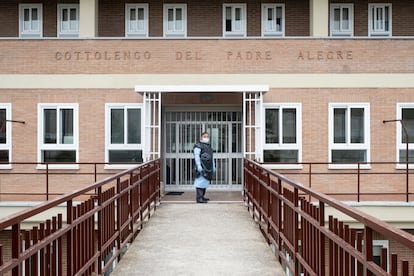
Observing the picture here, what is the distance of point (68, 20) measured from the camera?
58.5 ft

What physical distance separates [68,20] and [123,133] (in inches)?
201

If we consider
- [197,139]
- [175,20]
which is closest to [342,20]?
[175,20]

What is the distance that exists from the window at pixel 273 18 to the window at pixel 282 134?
3623mm

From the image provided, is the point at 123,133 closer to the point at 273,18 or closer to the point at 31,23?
the point at 31,23

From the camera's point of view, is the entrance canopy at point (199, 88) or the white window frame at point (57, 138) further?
the white window frame at point (57, 138)

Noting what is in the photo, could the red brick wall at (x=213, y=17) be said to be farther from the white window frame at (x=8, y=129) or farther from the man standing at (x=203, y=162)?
the man standing at (x=203, y=162)

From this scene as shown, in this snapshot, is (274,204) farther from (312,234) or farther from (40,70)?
(40,70)

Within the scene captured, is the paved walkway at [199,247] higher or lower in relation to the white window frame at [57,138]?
lower

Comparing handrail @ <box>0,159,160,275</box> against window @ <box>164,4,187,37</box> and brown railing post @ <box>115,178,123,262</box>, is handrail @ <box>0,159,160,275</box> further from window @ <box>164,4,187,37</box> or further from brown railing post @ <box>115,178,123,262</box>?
window @ <box>164,4,187,37</box>

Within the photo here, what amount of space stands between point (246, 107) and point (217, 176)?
259 centimetres

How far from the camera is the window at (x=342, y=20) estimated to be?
17.8 meters

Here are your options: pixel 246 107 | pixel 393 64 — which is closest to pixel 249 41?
pixel 246 107

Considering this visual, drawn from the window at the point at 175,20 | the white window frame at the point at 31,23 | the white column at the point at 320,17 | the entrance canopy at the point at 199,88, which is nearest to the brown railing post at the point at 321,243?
the entrance canopy at the point at 199,88

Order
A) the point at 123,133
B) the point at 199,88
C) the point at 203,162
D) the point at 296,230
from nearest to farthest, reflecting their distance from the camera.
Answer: the point at 296,230 → the point at 203,162 → the point at 199,88 → the point at 123,133
